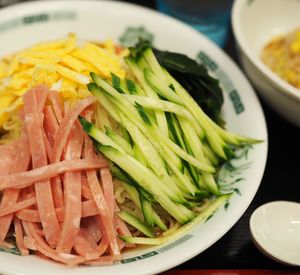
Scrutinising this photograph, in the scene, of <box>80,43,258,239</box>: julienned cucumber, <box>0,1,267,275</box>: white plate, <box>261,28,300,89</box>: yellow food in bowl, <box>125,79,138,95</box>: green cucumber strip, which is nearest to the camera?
<box>0,1,267,275</box>: white plate

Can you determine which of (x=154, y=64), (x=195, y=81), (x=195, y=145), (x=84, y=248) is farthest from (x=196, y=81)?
(x=84, y=248)

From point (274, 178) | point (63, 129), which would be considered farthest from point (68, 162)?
point (274, 178)

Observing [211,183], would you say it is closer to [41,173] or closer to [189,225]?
[189,225]

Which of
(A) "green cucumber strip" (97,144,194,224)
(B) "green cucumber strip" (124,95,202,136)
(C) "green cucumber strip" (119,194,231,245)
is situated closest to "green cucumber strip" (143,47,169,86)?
(B) "green cucumber strip" (124,95,202,136)

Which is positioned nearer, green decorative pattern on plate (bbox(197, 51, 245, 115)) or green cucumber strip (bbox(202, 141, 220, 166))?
green cucumber strip (bbox(202, 141, 220, 166))

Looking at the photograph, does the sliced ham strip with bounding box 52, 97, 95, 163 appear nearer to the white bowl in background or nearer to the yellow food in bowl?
the white bowl in background

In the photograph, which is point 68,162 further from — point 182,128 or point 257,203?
point 257,203

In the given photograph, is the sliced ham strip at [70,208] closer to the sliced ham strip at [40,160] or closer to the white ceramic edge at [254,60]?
the sliced ham strip at [40,160]
